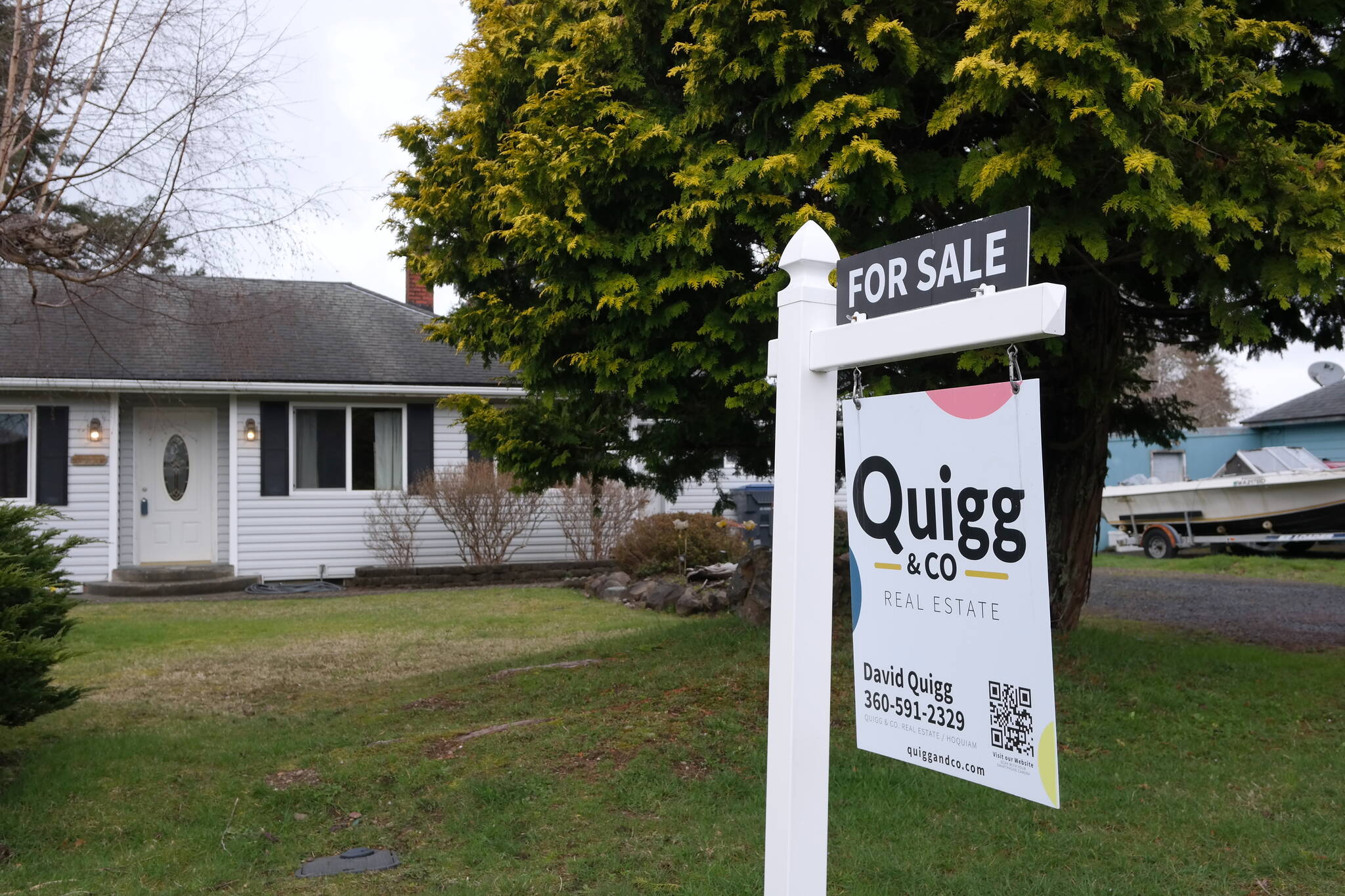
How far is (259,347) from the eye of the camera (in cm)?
1695

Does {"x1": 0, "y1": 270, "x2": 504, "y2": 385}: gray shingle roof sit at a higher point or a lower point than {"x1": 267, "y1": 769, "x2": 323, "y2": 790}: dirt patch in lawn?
higher

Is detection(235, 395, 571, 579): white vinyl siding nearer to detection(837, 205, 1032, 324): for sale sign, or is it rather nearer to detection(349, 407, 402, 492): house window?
detection(349, 407, 402, 492): house window

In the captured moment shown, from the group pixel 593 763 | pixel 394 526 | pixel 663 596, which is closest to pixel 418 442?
pixel 394 526

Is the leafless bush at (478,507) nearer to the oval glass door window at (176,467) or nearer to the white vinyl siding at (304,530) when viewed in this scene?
the white vinyl siding at (304,530)

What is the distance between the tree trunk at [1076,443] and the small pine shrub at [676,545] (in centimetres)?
704

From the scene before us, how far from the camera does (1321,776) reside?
552 cm

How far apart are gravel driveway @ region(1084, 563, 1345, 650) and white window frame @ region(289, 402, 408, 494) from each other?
10.5 metres

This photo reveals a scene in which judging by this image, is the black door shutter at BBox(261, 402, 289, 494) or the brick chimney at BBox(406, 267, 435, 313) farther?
the brick chimney at BBox(406, 267, 435, 313)

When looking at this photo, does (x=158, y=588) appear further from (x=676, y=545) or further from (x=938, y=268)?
(x=938, y=268)

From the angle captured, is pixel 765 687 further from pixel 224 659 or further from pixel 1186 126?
pixel 224 659

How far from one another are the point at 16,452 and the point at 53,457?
0.65 meters

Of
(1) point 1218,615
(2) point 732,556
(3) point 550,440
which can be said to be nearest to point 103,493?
(2) point 732,556

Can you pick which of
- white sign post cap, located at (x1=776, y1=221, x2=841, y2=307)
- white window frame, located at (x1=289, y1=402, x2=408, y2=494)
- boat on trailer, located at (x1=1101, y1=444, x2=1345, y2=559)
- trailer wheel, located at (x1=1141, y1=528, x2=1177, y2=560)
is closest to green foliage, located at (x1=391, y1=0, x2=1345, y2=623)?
white sign post cap, located at (x1=776, y1=221, x2=841, y2=307)

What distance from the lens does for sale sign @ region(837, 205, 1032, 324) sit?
2.66m
